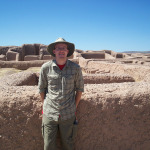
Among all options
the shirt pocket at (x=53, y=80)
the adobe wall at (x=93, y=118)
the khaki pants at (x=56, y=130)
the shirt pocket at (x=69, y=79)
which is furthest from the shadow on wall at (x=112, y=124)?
the shirt pocket at (x=53, y=80)

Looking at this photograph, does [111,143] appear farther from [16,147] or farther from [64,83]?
[16,147]

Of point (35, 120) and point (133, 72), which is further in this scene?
point (133, 72)

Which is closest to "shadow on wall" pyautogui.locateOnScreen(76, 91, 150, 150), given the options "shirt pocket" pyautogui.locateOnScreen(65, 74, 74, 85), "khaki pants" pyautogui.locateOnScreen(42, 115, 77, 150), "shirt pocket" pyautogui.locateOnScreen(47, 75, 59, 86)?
"khaki pants" pyautogui.locateOnScreen(42, 115, 77, 150)

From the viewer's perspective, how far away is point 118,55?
669 inches

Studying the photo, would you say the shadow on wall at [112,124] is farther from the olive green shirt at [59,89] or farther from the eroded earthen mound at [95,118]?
the olive green shirt at [59,89]

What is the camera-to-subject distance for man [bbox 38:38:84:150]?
1.66 metres

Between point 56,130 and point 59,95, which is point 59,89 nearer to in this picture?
point 59,95

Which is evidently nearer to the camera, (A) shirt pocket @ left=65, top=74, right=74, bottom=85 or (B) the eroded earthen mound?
(A) shirt pocket @ left=65, top=74, right=74, bottom=85

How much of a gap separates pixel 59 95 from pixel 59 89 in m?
0.07

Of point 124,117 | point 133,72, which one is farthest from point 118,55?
point 124,117

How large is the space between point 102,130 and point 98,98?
0.50 m

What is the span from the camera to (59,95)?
1670 mm

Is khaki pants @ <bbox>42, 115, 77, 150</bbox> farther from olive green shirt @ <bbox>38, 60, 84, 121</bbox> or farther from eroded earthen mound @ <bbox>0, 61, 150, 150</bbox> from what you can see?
eroded earthen mound @ <bbox>0, 61, 150, 150</bbox>

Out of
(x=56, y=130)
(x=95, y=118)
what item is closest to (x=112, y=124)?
(x=95, y=118)
